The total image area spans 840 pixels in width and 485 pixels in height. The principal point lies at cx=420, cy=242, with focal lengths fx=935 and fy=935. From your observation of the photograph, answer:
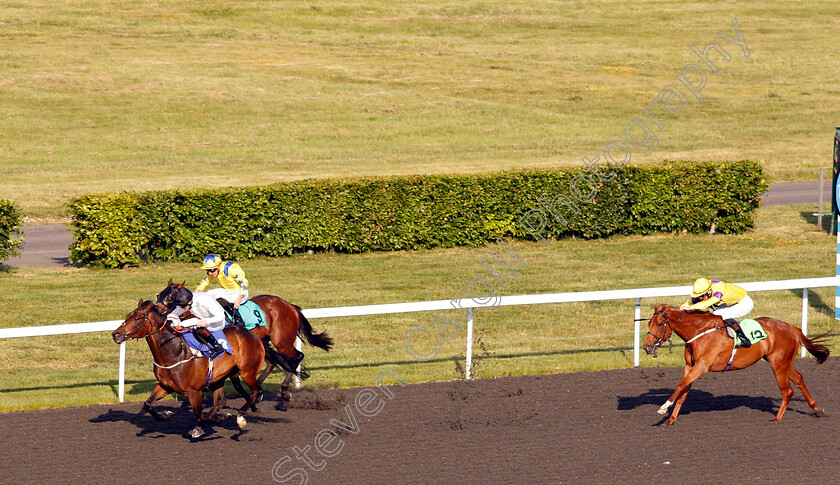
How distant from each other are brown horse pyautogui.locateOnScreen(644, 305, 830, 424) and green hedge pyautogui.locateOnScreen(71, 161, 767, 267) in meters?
9.52

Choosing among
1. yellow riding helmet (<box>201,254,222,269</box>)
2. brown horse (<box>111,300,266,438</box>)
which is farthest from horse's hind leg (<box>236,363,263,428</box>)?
yellow riding helmet (<box>201,254,222,269</box>)

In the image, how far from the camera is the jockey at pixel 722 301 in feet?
29.4

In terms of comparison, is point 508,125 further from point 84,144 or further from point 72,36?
point 72,36

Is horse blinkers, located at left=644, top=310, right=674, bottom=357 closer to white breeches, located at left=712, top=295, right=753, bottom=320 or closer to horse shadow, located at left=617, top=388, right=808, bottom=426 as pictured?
white breeches, located at left=712, top=295, right=753, bottom=320

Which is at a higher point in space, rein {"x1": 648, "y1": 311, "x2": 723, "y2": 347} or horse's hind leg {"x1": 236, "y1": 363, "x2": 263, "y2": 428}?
rein {"x1": 648, "y1": 311, "x2": 723, "y2": 347}

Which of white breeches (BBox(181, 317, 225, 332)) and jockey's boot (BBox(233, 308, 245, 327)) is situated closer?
white breeches (BBox(181, 317, 225, 332))

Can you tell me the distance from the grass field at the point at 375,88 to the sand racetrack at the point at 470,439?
1535 centimetres

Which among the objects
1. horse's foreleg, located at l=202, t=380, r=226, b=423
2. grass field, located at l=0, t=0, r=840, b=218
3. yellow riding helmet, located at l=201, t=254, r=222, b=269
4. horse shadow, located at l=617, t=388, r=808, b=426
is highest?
grass field, located at l=0, t=0, r=840, b=218

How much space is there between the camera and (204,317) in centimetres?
869

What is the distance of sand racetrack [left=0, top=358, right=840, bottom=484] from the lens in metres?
7.69

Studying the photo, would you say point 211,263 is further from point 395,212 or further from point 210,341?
point 395,212

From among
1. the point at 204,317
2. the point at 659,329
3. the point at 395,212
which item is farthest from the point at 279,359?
the point at 395,212

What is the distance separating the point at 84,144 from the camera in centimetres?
3153

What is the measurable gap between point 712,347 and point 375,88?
31270 millimetres
